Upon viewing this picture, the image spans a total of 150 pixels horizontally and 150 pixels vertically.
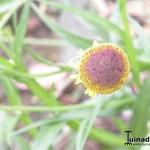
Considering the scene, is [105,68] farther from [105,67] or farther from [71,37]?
[71,37]

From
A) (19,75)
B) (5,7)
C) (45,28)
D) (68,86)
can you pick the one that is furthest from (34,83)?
(45,28)

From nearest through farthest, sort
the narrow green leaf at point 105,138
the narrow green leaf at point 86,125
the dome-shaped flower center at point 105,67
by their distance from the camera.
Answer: the dome-shaped flower center at point 105,67 → the narrow green leaf at point 86,125 → the narrow green leaf at point 105,138

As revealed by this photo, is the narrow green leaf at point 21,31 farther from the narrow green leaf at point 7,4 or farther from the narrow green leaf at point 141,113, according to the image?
the narrow green leaf at point 141,113

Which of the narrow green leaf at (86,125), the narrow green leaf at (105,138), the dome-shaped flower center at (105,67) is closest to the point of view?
the dome-shaped flower center at (105,67)

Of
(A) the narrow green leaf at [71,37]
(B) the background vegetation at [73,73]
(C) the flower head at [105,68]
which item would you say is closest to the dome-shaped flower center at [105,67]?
(C) the flower head at [105,68]

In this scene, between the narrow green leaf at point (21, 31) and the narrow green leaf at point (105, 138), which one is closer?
the narrow green leaf at point (21, 31)

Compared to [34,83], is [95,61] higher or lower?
lower

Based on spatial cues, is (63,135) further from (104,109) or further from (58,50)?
(58,50)

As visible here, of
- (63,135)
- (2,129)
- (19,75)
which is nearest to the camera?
(19,75)
